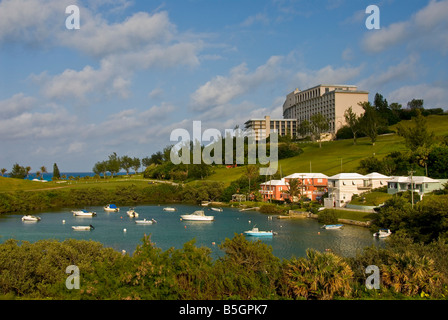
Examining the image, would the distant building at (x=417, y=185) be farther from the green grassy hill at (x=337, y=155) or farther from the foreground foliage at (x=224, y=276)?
the foreground foliage at (x=224, y=276)

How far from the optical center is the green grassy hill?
10762 centimetres

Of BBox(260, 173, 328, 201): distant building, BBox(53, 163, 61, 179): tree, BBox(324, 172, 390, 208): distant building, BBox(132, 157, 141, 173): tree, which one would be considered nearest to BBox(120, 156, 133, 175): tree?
BBox(132, 157, 141, 173): tree

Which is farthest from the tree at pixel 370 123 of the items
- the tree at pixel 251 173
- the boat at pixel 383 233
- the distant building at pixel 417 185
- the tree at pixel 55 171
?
the tree at pixel 55 171

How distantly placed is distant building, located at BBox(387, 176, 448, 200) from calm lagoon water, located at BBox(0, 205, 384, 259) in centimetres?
1323

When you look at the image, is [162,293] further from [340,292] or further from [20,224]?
[20,224]

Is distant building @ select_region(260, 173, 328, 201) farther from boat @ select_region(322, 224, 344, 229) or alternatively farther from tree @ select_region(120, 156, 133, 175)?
tree @ select_region(120, 156, 133, 175)

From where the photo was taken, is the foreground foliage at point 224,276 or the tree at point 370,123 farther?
the tree at point 370,123

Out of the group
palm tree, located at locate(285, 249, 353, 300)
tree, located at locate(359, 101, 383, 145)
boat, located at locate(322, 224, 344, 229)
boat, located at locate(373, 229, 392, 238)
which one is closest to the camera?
palm tree, located at locate(285, 249, 353, 300)

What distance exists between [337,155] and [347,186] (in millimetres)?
50721

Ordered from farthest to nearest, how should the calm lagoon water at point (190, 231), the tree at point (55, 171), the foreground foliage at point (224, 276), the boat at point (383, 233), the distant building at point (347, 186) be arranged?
1. the tree at point (55, 171)
2. the distant building at point (347, 186)
3. the boat at point (383, 233)
4. the calm lagoon water at point (190, 231)
5. the foreground foliage at point (224, 276)

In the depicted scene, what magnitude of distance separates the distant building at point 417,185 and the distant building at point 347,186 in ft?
26.4

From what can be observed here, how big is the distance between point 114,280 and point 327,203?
61.0m

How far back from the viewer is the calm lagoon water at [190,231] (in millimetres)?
47688

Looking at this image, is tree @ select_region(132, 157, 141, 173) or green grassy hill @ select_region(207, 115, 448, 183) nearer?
green grassy hill @ select_region(207, 115, 448, 183)
